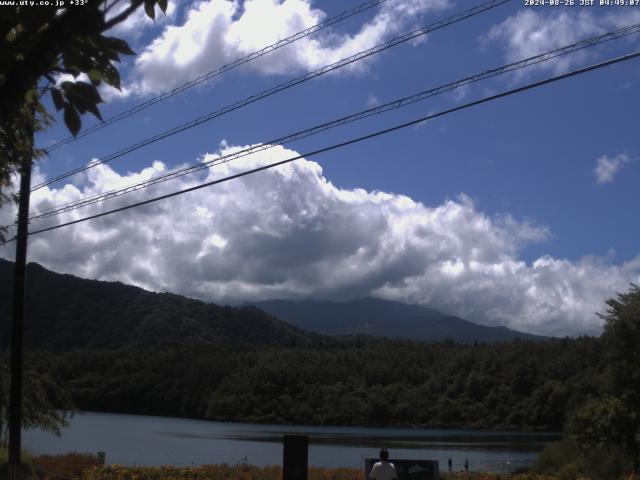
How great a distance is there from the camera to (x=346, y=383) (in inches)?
5723

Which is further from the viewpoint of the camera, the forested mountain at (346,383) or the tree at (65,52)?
the forested mountain at (346,383)

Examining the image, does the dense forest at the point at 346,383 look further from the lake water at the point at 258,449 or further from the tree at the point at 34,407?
the tree at the point at 34,407

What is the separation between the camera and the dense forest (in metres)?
128

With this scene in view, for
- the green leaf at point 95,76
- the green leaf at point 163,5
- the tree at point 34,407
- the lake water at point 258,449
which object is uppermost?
the green leaf at point 163,5

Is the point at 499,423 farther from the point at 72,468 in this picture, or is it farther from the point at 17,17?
the point at 17,17

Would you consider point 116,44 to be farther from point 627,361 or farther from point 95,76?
point 627,361

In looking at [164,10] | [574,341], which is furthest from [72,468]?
[574,341]

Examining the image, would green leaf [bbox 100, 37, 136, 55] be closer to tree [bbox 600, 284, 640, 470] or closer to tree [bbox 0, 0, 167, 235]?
tree [bbox 0, 0, 167, 235]

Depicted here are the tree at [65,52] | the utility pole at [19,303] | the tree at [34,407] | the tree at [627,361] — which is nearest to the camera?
the tree at [65,52]

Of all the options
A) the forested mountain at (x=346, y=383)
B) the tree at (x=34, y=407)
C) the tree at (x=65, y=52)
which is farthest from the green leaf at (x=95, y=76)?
the forested mountain at (x=346, y=383)

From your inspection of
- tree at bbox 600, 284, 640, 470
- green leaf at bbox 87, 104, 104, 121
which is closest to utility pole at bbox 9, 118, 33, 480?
green leaf at bbox 87, 104, 104, 121

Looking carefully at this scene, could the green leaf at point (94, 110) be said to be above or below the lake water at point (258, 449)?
above

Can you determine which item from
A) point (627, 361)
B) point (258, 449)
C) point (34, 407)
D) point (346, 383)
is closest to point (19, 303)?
point (34, 407)

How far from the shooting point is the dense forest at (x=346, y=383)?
127938 mm
